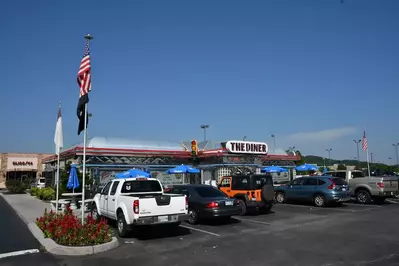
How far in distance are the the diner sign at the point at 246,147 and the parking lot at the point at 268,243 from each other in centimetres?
1493

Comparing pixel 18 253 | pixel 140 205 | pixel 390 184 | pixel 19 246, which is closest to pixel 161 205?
pixel 140 205

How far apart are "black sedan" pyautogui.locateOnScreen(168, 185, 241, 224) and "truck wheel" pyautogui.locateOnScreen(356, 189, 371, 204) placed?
10975mm

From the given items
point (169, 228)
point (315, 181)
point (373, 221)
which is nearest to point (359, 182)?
point (315, 181)

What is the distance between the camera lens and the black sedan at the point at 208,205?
43.0ft

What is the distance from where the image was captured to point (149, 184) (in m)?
12.7

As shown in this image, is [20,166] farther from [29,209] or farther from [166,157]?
[29,209]

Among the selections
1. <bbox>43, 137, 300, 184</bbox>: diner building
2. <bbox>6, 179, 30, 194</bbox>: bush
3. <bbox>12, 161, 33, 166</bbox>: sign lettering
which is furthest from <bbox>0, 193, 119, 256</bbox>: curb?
<bbox>12, 161, 33, 166</bbox>: sign lettering

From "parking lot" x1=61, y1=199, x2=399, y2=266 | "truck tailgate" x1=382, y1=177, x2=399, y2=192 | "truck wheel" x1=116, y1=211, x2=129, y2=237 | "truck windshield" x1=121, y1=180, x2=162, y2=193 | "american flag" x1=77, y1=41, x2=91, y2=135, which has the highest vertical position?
"american flag" x1=77, y1=41, x2=91, y2=135

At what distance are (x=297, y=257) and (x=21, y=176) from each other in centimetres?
6041

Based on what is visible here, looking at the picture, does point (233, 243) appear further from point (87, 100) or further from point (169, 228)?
point (87, 100)

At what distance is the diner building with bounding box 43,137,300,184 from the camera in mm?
25656

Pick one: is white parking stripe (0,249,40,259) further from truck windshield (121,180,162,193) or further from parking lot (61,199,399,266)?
truck windshield (121,180,162,193)

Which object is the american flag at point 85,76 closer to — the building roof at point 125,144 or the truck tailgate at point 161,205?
the truck tailgate at point 161,205

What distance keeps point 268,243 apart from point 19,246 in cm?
696
